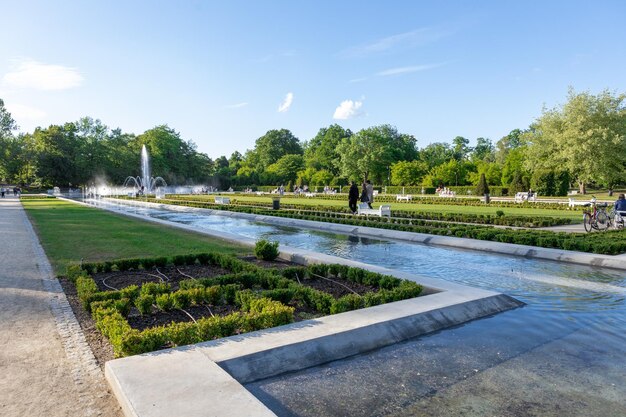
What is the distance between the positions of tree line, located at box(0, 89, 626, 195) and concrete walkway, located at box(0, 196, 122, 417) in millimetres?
44686

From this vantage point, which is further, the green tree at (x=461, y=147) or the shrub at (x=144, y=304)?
the green tree at (x=461, y=147)

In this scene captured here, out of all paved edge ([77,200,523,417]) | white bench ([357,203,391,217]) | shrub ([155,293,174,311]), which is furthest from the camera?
white bench ([357,203,391,217])

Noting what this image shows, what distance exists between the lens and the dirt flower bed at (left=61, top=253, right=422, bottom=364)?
4461 mm

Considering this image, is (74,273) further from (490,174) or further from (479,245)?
(490,174)

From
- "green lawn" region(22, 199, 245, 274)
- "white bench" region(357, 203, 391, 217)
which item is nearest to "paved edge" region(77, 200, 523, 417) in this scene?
"green lawn" region(22, 199, 245, 274)

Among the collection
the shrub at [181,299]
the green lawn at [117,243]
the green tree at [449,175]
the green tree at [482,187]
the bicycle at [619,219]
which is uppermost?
the green tree at [449,175]

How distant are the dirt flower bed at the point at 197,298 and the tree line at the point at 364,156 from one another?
4154 cm

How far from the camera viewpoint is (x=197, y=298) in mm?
5957

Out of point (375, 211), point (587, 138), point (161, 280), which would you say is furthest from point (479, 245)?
→ point (587, 138)

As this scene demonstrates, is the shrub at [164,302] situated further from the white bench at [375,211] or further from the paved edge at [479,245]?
the white bench at [375,211]

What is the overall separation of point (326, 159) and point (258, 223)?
6858 centimetres

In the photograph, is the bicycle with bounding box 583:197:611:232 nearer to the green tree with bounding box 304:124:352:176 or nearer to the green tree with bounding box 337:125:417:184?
the green tree with bounding box 337:125:417:184

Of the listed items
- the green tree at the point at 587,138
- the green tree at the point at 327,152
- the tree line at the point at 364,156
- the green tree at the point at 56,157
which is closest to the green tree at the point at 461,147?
the tree line at the point at 364,156

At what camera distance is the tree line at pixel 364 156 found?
41.8 metres
